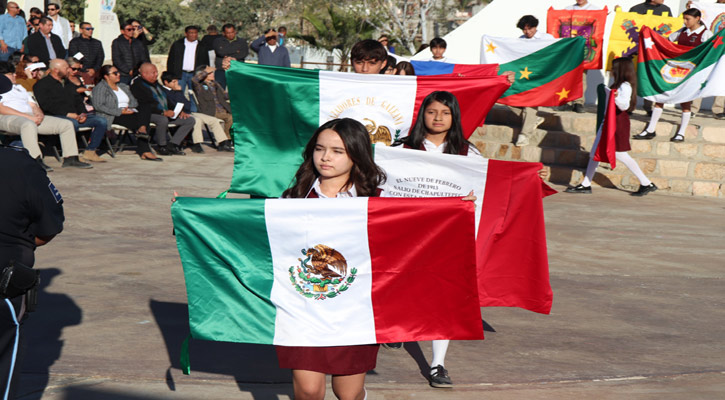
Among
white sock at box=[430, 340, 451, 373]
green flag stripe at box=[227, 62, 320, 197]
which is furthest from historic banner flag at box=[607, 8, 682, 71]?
white sock at box=[430, 340, 451, 373]

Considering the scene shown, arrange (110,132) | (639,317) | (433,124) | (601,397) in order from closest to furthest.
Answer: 1. (601,397)
2. (433,124)
3. (639,317)
4. (110,132)

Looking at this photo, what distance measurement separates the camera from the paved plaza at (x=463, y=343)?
468 cm

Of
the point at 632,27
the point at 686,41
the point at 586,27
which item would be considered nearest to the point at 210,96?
the point at 586,27

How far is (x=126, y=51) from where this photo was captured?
1548cm

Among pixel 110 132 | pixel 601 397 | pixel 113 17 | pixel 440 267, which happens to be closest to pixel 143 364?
pixel 440 267

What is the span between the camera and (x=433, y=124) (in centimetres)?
507

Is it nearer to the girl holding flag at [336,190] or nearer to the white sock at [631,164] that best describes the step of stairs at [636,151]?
the white sock at [631,164]

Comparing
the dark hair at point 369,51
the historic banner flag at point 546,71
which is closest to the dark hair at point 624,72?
the historic banner flag at point 546,71

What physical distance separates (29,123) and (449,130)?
25.9 feet

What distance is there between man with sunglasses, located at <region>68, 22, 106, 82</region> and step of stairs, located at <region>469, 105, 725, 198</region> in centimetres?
715

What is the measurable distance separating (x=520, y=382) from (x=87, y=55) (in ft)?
41.9

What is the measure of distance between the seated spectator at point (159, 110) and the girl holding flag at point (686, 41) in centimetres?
754

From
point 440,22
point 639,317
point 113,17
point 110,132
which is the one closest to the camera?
point 639,317

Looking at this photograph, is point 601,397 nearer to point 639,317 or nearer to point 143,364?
point 639,317
